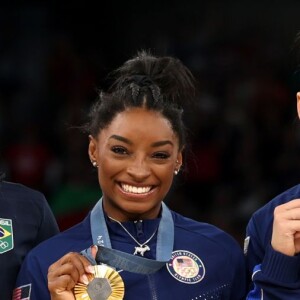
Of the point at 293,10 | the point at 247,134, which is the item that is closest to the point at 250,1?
the point at 293,10

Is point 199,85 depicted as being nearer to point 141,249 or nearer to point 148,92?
point 148,92

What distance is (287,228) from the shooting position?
→ 11.4ft

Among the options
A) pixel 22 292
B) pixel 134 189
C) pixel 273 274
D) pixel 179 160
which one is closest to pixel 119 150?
pixel 134 189

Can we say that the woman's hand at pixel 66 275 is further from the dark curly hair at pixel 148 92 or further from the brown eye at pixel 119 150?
the dark curly hair at pixel 148 92

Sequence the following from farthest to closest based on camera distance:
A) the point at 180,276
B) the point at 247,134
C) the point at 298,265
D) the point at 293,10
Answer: the point at 293,10 → the point at 247,134 → the point at 180,276 → the point at 298,265

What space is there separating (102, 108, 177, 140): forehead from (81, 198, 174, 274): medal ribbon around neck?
31 cm

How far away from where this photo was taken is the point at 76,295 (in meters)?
3.56

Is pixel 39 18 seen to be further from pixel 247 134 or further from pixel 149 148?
pixel 149 148

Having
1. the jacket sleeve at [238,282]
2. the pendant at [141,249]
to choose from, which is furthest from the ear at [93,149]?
the jacket sleeve at [238,282]

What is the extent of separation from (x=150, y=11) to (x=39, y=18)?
34.6 inches

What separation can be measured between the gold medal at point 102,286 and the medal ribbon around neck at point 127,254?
48mm

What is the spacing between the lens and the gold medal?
11.7ft

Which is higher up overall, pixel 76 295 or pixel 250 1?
pixel 250 1

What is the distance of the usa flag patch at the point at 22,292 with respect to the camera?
3.67 metres
